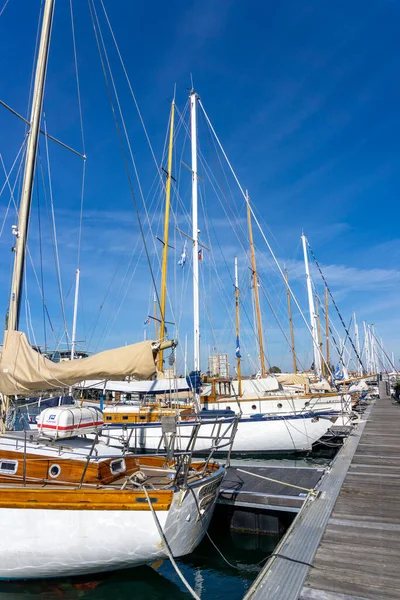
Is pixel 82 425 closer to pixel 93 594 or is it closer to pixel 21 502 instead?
pixel 21 502

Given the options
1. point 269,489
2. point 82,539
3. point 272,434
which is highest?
point 82,539

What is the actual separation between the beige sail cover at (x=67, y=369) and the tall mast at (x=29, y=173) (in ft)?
3.61

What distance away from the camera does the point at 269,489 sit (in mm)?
9430

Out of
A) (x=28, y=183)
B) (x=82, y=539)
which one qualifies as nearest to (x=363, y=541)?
(x=82, y=539)

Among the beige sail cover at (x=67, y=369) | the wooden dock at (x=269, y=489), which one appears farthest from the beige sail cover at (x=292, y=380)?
the beige sail cover at (x=67, y=369)

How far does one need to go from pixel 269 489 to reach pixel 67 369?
18.5ft

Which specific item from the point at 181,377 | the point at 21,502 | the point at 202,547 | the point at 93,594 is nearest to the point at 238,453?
the point at 181,377

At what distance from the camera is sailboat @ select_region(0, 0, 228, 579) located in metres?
5.68

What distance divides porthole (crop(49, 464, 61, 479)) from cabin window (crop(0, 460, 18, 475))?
2.19ft

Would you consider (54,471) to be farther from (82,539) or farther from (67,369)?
(67,369)

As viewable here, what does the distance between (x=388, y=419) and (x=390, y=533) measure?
52.8 ft

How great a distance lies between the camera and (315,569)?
4531 millimetres

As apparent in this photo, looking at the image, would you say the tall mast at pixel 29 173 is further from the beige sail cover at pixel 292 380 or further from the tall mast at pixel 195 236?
the beige sail cover at pixel 292 380

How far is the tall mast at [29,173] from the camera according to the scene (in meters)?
8.84
